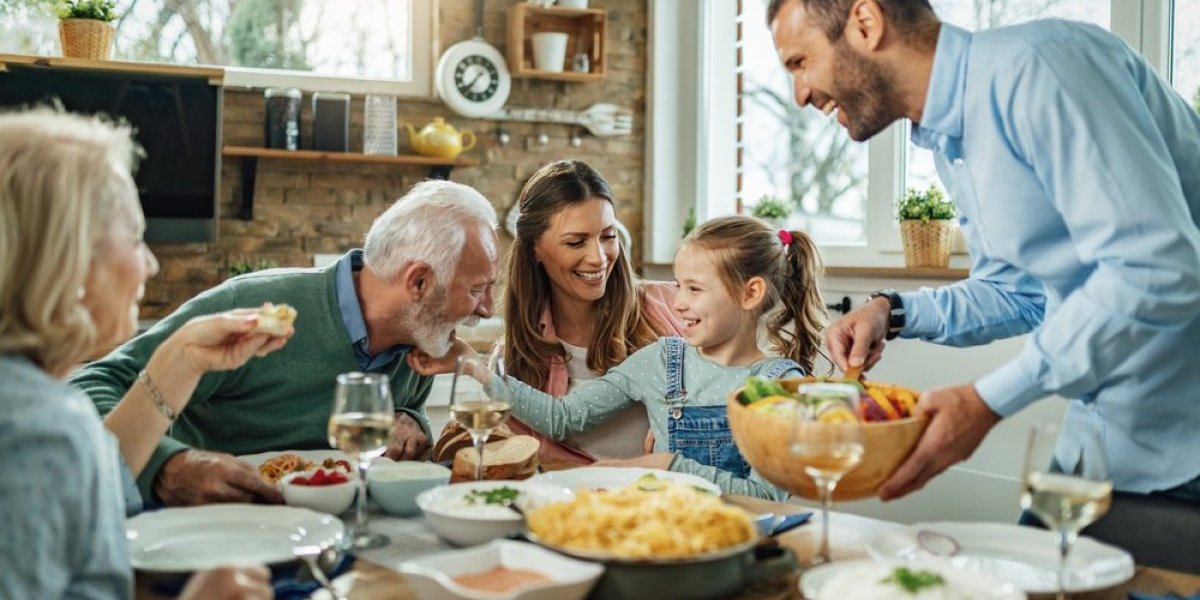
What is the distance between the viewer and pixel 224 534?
4.69 ft

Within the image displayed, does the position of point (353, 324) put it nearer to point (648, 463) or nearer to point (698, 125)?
point (648, 463)

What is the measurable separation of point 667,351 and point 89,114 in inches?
118

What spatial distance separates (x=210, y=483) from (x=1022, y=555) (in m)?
1.12

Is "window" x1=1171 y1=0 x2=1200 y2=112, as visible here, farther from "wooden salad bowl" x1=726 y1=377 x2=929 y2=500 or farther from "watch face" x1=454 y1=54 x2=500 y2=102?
"watch face" x1=454 y1=54 x2=500 y2=102

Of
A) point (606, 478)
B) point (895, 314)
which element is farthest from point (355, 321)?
point (895, 314)

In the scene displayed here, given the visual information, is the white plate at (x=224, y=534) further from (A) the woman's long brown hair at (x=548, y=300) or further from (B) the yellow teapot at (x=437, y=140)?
(B) the yellow teapot at (x=437, y=140)

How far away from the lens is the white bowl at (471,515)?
1.37m

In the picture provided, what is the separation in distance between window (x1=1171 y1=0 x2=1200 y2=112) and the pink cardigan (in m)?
1.70

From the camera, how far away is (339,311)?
222cm

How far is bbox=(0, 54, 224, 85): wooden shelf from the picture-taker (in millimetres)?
4098

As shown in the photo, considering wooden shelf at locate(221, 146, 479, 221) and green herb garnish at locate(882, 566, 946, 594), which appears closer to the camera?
green herb garnish at locate(882, 566, 946, 594)

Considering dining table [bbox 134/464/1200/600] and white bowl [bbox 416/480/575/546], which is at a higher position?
white bowl [bbox 416/480/575/546]

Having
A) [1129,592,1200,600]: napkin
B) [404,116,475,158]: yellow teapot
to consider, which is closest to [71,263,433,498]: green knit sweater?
[1129,592,1200,600]: napkin

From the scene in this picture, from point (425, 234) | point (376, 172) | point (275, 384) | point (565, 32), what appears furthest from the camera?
point (565, 32)
